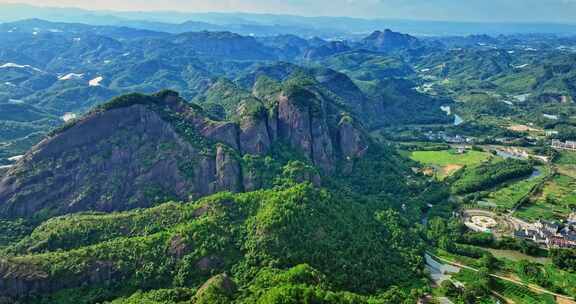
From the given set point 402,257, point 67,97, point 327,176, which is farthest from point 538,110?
point 67,97

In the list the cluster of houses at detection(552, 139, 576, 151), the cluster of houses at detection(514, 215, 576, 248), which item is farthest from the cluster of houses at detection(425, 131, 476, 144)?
the cluster of houses at detection(514, 215, 576, 248)

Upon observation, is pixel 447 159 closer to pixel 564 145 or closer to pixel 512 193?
pixel 512 193

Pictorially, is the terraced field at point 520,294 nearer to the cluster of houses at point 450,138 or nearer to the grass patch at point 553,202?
the grass patch at point 553,202

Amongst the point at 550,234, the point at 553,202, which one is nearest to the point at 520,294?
the point at 550,234

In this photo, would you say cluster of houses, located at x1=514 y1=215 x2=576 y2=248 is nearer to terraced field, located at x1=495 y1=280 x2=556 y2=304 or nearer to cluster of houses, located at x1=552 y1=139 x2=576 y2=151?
terraced field, located at x1=495 y1=280 x2=556 y2=304

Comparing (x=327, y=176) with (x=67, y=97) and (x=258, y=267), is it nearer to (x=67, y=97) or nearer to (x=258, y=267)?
(x=258, y=267)

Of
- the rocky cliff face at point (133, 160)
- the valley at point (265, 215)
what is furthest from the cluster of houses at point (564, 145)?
the rocky cliff face at point (133, 160)

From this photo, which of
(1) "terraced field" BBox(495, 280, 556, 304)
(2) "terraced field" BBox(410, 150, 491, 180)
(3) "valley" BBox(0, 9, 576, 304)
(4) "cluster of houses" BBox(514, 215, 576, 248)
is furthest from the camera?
(2) "terraced field" BBox(410, 150, 491, 180)
